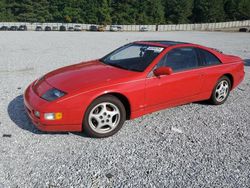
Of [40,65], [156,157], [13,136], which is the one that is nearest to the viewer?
[156,157]

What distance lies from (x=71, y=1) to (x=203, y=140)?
224 ft

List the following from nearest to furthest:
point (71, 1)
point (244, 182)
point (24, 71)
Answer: point (244, 182), point (24, 71), point (71, 1)

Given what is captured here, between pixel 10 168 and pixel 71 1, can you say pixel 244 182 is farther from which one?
pixel 71 1

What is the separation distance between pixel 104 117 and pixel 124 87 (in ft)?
1.70

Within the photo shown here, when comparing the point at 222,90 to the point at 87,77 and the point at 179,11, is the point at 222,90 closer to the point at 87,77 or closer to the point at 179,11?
the point at 87,77

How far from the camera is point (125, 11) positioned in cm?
6831

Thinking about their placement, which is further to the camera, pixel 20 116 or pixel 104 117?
pixel 20 116

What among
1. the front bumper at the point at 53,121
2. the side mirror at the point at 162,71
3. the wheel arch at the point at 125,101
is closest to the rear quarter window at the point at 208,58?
the side mirror at the point at 162,71

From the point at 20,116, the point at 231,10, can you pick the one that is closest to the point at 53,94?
the point at 20,116

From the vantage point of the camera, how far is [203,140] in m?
3.63

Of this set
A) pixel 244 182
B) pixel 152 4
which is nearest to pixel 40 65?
pixel 244 182

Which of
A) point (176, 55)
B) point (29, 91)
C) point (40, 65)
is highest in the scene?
point (176, 55)

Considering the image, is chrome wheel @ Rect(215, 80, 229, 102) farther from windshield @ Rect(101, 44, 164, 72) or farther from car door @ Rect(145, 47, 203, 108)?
windshield @ Rect(101, 44, 164, 72)

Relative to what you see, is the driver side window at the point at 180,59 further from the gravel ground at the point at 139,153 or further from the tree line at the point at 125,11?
the tree line at the point at 125,11
